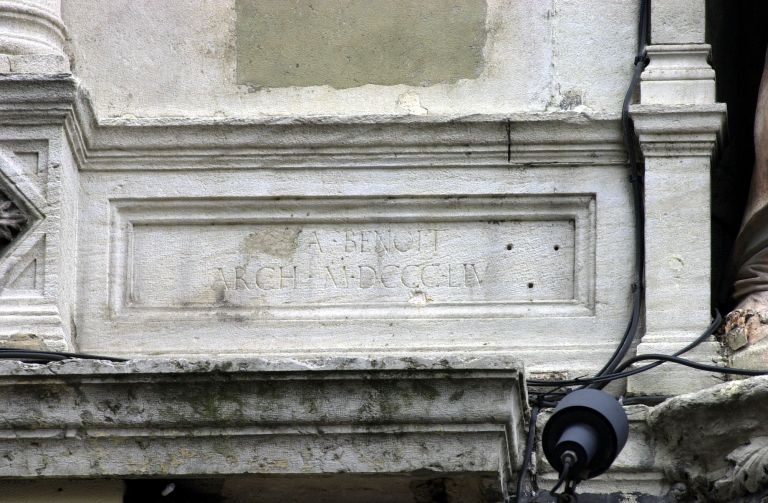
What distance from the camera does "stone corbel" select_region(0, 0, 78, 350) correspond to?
7250mm

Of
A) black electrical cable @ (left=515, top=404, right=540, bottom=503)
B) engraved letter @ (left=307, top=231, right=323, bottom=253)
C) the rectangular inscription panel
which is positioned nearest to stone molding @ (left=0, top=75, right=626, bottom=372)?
the rectangular inscription panel

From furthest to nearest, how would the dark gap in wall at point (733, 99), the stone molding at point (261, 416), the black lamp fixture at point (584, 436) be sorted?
1. the dark gap in wall at point (733, 99)
2. the stone molding at point (261, 416)
3. the black lamp fixture at point (584, 436)

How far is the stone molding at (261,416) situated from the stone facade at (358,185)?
313mm

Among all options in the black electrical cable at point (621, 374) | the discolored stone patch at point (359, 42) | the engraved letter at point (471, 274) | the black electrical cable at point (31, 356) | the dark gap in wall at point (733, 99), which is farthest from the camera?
the dark gap in wall at point (733, 99)

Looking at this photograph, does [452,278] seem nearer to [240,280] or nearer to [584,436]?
[240,280]

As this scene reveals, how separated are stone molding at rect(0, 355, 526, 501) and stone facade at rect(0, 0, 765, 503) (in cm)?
31

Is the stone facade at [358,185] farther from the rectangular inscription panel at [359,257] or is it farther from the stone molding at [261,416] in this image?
the stone molding at [261,416]

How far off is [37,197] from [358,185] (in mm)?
979

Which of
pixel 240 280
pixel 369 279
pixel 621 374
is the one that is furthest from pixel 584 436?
pixel 240 280

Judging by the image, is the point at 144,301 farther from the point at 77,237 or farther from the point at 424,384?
the point at 424,384

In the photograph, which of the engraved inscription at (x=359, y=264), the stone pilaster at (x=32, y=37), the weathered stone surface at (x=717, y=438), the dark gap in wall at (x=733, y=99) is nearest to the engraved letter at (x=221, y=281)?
the engraved inscription at (x=359, y=264)

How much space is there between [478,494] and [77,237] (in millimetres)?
1564

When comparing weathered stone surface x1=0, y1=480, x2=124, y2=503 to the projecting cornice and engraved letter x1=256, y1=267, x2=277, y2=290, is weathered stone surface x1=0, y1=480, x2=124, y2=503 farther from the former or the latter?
the projecting cornice

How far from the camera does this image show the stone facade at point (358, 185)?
24.0 ft
